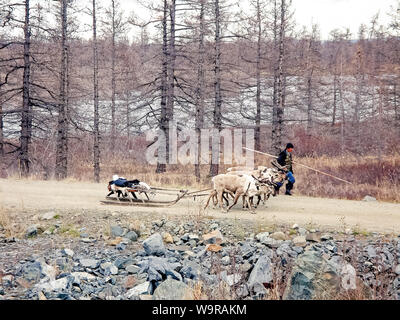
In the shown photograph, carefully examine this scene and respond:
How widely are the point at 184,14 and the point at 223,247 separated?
16.5m

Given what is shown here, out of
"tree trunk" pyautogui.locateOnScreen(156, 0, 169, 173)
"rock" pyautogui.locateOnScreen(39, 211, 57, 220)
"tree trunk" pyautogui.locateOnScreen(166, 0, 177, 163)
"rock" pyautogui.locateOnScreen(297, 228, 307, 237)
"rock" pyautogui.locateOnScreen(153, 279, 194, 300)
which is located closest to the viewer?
"rock" pyautogui.locateOnScreen(153, 279, 194, 300)

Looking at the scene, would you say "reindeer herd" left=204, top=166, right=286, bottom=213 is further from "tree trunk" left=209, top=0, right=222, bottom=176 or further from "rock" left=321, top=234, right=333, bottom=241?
"tree trunk" left=209, top=0, right=222, bottom=176

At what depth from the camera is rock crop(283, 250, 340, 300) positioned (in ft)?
18.6

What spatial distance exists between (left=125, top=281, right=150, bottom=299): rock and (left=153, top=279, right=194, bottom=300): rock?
1.46ft

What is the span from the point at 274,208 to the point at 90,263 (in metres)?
6.47

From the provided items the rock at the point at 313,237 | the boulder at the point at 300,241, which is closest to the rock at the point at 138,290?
the boulder at the point at 300,241

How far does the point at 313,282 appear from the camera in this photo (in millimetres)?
5812

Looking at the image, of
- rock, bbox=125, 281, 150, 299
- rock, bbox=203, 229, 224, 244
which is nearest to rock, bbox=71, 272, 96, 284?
rock, bbox=125, 281, 150, 299

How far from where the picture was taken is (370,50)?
195 feet

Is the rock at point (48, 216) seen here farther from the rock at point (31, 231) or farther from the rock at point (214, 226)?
the rock at point (214, 226)

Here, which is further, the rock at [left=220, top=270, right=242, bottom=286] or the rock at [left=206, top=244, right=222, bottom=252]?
the rock at [left=206, top=244, right=222, bottom=252]
